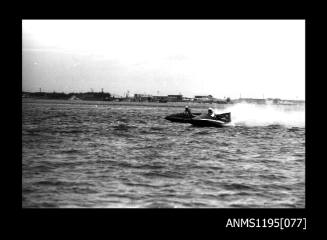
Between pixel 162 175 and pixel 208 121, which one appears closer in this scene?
pixel 162 175

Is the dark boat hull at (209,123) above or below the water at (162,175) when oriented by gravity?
above

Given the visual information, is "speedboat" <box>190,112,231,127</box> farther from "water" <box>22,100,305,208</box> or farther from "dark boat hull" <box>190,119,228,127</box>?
"water" <box>22,100,305,208</box>

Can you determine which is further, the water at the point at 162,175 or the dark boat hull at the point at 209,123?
the dark boat hull at the point at 209,123

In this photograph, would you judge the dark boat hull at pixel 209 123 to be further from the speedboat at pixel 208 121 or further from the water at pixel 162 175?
the water at pixel 162 175

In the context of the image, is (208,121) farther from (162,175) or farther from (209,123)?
(162,175)

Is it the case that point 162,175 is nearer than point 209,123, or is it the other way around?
point 162,175

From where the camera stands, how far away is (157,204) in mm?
12336

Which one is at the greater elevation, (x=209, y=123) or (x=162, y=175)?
(x=209, y=123)

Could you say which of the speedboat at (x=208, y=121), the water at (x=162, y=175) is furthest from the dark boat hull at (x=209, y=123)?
the water at (x=162, y=175)

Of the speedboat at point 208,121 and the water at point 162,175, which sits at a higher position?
the speedboat at point 208,121

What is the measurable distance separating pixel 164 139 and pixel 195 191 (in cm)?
1796

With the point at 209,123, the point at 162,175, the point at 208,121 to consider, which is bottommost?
the point at 162,175

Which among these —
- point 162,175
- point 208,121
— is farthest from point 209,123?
point 162,175

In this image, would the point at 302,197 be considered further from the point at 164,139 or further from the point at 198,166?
the point at 164,139
